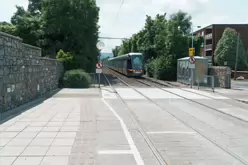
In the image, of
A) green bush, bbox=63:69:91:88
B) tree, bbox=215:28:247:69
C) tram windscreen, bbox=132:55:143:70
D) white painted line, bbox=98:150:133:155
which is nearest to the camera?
white painted line, bbox=98:150:133:155

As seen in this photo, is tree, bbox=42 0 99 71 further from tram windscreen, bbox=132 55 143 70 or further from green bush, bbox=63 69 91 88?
green bush, bbox=63 69 91 88

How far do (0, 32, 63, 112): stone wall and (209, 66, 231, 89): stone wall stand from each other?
1523cm

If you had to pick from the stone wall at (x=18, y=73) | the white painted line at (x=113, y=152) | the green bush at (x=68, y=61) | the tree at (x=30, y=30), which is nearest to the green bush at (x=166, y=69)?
the tree at (x=30, y=30)

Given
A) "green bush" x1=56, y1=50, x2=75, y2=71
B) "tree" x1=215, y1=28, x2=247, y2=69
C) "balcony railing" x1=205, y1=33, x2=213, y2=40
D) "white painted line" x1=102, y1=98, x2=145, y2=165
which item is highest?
"balcony railing" x1=205, y1=33, x2=213, y2=40

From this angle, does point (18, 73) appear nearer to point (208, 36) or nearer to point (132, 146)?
point (132, 146)

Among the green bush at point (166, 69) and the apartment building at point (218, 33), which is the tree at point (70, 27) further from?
the apartment building at point (218, 33)

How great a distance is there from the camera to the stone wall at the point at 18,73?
36.7 feet

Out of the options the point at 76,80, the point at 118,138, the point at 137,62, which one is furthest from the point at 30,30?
the point at 118,138

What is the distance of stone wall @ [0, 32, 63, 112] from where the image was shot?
440 inches

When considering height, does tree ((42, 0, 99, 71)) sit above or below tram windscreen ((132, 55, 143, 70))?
above

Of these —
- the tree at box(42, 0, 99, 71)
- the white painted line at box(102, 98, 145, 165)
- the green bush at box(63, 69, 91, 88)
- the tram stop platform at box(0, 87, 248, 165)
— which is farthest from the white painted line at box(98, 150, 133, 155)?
the tree at box(42, 0, 99, 71)

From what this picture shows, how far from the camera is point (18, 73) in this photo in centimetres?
1288

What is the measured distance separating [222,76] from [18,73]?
1923cm

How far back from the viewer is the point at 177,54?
1774 inches
